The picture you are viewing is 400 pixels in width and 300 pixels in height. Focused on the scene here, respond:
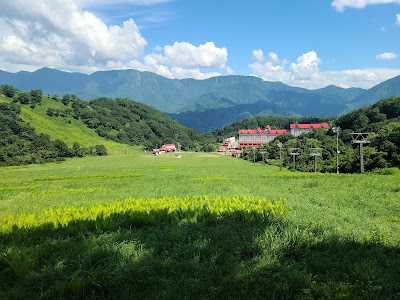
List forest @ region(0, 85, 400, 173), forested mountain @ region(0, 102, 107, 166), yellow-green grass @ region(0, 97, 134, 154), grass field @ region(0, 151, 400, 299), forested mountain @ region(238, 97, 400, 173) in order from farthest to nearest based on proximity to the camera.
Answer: yellow-green grass @ region(0, 97, 134, 154) → forested mountain @ region(0, 102, 107, 166) → forest @ region(0, 85, 400, 173) → forested mountain @ region(238, 97, 400, 173) → grass field @ region(0, 151, 400, 299)

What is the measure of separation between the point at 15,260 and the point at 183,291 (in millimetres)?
4356

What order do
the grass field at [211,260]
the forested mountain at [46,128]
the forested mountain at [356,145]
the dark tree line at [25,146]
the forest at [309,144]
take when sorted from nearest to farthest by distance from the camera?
the grass field at [211,260], the forested mountain at [356,145], the forest at [309,144], the dark tree line at [25,146], the forested mountain at [46,128]

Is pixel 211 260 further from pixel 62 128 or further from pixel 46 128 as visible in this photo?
pixel 62 128

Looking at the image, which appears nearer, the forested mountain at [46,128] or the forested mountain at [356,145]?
the forested mountain at [356,145]

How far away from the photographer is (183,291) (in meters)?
6.43

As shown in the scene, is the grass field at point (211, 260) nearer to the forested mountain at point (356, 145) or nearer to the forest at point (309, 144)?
the forested mountain at point (356, 145)

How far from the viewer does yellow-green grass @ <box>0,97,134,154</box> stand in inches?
5876

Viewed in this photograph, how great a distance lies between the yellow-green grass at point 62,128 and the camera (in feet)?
490

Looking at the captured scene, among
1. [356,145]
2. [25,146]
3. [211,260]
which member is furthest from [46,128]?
[211,260]

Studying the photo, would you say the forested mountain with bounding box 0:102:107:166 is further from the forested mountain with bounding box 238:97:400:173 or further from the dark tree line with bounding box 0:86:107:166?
the forested mountain with bounding box 238:97:400:173

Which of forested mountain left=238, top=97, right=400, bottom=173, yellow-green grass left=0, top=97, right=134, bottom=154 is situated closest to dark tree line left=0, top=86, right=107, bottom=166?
yellow-green grass left=0, top=97, right=134, bottom=154

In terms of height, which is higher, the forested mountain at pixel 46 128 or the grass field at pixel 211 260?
the forested mountain at pixel 46 128

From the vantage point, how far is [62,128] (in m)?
163

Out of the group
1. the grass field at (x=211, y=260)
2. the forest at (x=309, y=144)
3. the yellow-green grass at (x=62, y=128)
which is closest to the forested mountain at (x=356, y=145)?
the forest at (x=309, y=144)
